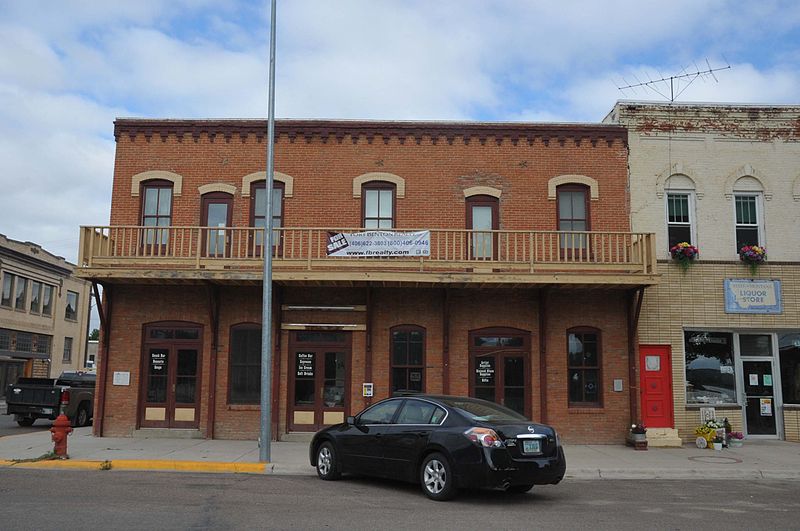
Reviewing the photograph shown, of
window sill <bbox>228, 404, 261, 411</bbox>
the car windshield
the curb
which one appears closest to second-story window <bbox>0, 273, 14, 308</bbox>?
→ window sill <bbox>228, 404, 261, 411</bbox>

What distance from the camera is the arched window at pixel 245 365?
1719 centimetres

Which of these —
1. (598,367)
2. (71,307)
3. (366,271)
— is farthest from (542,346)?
(71,307)

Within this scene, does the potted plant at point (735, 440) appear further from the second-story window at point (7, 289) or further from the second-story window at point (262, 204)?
the second-story window at point (7, 289)

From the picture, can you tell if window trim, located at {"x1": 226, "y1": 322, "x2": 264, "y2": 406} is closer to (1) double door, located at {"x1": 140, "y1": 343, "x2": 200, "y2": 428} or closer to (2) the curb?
(1) double door, located at {"x1": 140, "y1": 343, "x2": 200, "y2": 428}

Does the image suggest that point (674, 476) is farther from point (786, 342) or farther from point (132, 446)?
point (132, 446)

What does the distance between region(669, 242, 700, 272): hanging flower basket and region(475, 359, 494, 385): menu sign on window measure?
16.8 ft

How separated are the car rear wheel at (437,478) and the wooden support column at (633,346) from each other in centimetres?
856

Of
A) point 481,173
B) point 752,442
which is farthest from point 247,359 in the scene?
point 752,442

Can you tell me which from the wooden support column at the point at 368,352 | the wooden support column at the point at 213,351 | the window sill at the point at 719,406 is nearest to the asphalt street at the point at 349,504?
the wooden support column at the point at 213,351

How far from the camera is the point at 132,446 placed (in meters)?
15.2

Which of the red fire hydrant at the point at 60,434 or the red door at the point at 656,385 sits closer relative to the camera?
the red fire hydrant at the point at 60,434

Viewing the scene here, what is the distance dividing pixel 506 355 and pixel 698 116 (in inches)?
305

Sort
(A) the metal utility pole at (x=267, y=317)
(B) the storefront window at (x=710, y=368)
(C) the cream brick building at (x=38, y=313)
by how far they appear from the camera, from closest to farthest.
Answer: (A) the metal utility pole at (x=267, y=317), (B) the storefront window at (x=710, y=368), (C) the cream brick building at (x=38, y=313)

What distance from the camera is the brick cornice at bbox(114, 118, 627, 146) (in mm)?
18125
